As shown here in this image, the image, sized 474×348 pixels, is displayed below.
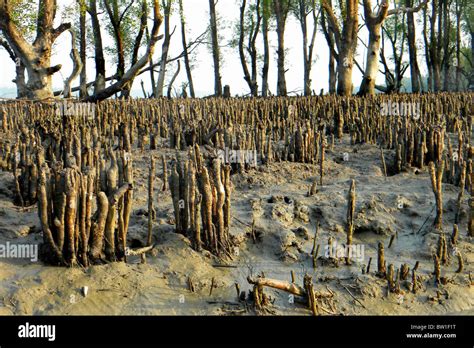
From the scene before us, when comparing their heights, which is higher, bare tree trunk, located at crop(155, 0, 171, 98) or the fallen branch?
bare tree trunk, located at crop(155, 0, 171, 98)

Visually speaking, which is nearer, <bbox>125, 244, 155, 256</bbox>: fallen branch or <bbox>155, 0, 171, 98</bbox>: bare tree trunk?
<bbox>125, 244, 155, 256</bbox>: fallen branch

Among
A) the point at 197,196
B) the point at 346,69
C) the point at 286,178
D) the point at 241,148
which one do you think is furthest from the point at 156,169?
the point at 346,69

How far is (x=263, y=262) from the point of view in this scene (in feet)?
12.4

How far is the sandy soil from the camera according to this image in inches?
124

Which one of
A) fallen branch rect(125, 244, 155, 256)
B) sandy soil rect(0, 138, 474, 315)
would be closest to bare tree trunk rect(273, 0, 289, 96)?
sandy soil rect(0, 138, 474, 315)

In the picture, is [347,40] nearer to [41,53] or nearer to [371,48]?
[371,48]

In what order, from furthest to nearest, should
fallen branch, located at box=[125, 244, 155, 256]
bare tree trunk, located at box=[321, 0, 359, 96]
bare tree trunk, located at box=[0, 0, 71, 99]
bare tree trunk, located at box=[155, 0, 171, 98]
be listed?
bare tree trunk, located at box=[155, 0, 171, 98]
bare tree trunk, located at box=[321, 0, 359, 96]
bare tree trunk, located at box=[0, 0, 71, 99]
fallen branch, located at box=[125, 244, 155, 256]

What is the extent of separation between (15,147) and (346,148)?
13.2ft

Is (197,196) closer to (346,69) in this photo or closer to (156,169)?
(156,169)

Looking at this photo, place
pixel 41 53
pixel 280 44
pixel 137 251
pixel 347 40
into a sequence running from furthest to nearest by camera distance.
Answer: pixel 280 44 < pixel 347 40 < pixel 41 53 < pixel 137 251

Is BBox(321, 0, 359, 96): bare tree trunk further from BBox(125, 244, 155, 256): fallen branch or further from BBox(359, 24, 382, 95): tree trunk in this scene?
BBox(125, 244, 155, 256): fallen branch

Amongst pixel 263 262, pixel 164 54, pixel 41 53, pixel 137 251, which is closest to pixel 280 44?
pixel 164 54

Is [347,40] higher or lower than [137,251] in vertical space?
higher

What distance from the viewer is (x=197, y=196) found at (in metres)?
3.76
